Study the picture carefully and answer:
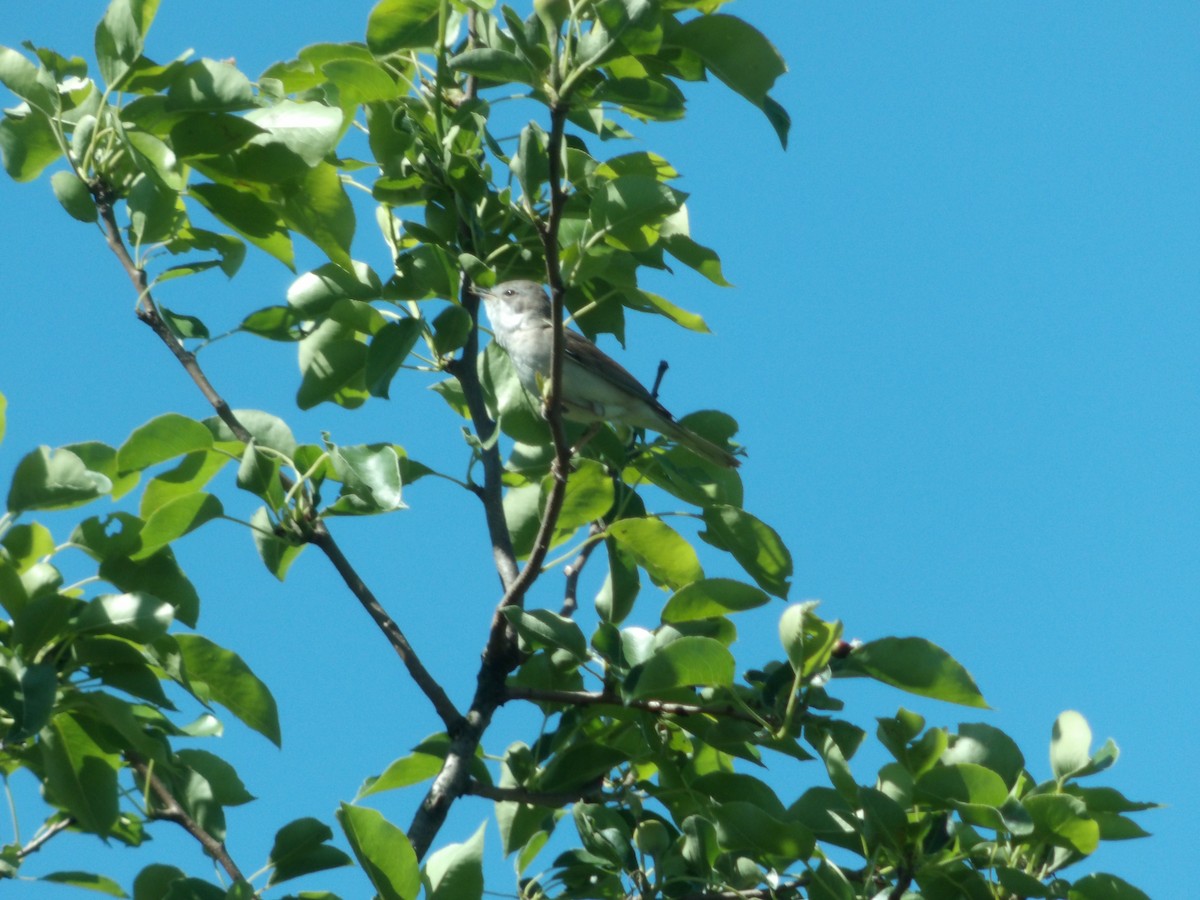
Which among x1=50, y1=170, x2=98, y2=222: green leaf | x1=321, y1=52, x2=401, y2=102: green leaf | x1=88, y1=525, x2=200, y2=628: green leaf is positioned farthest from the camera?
x1=321, y1=52, x2=401, y2=102: green leaf

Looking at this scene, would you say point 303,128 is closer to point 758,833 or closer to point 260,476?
point 260,476

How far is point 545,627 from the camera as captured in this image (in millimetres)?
3211

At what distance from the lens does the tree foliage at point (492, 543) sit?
9.83 feet

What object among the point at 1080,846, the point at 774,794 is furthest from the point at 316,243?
the point at 1080,846

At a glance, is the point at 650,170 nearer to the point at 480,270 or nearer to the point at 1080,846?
the point at 480,270

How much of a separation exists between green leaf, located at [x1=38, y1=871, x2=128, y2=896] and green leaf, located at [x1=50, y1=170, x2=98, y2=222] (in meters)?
1.67

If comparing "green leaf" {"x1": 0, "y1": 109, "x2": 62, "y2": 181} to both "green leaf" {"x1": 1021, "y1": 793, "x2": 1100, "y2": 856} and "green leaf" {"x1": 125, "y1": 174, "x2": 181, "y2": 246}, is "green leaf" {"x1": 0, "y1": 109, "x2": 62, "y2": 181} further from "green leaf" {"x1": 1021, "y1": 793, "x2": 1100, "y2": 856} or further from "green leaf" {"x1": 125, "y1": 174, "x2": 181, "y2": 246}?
"green leaf" {"x1": 1021, "y1": 793, "x2": 1100, "y2": 856}

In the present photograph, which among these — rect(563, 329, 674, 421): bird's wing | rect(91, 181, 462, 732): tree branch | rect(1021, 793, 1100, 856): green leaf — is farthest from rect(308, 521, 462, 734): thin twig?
rect(563, 329, 674, 421): bird's wing

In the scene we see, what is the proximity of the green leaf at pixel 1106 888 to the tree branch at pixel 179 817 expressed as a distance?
1948mm

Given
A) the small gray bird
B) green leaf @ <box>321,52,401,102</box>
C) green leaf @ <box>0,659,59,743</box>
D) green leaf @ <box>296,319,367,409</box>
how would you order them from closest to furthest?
1. green leaf @ <box>0,659,59,743</box>
2. green leaf @ <box>321,52,401,102</box>
3. green leaf @ <box>296,319,367,409</box>
4. the small gray bird

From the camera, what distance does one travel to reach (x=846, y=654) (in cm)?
324

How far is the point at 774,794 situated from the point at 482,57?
1.95m

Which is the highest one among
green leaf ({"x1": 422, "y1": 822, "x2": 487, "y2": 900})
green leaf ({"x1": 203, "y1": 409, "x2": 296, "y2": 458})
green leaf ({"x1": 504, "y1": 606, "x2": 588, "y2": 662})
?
green leaf ({"x1": 203, "y1": 409, "x2": 296, "y2": 458})

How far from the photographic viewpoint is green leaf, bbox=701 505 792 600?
350cm
